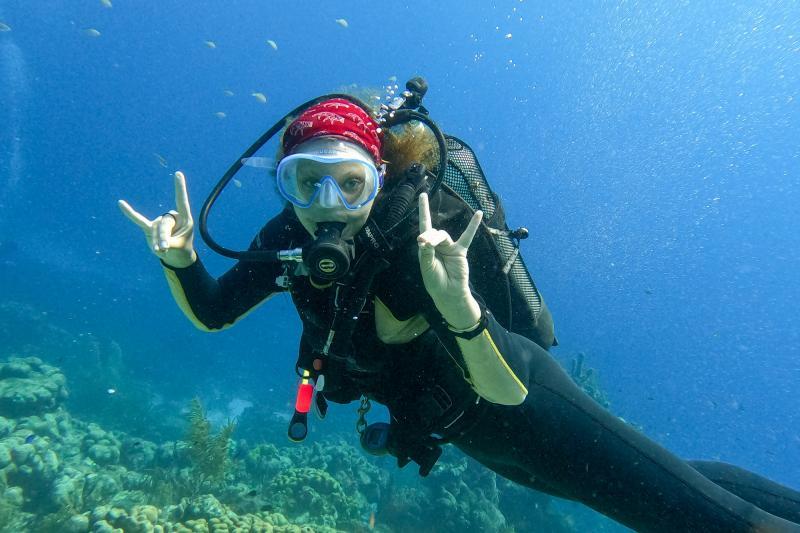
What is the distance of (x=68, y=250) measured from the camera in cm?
5169

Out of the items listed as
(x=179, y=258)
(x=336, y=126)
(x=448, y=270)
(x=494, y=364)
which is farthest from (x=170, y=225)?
(x=494, y=364)

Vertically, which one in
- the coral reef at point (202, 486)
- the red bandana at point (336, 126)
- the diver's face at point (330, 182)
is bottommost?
the coral reef at point (202, 486)

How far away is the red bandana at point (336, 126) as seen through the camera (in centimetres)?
270

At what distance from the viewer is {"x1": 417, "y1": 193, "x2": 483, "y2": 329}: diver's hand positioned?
6.73 feet

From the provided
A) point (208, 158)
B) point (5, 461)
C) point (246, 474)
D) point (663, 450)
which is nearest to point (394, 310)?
point (663, 450)

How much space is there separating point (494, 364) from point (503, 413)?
62 centimetres

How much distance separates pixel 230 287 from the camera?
10.8 feet

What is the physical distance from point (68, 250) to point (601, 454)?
6259 cm

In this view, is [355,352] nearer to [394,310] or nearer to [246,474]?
[394,310]

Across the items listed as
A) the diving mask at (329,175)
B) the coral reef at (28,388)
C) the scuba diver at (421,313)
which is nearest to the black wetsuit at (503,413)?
the scuba diver at (421,313)

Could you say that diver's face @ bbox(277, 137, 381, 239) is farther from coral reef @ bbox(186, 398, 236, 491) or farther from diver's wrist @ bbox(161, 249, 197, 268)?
coral reef @ bbox(186, 398, 236, 491)

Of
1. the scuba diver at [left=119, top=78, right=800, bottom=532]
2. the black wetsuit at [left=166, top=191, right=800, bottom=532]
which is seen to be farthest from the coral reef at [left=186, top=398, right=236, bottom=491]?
the black wetsuit at [left=166, top=191, right=800, bottom=532]

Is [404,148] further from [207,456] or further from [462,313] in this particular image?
[207,456]

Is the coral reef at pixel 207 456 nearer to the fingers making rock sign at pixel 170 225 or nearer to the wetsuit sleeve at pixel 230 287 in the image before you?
the wetsuit sleeve at pixel 230 287
